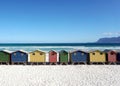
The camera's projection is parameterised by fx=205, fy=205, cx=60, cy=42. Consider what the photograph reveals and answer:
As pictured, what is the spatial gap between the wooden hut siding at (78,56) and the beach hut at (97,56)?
83 cm

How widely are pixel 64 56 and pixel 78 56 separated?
6.23 ft

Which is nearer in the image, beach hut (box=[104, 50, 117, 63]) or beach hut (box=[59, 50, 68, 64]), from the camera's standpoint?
beach hut (box=[59, 50, 68, 64])

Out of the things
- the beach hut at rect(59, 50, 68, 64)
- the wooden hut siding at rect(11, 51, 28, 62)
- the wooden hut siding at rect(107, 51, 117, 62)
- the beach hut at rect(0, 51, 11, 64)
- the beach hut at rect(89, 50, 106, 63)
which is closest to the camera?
the wooden hut siding at rect(11, 51, 28, 62)

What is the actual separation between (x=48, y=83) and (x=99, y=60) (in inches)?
542

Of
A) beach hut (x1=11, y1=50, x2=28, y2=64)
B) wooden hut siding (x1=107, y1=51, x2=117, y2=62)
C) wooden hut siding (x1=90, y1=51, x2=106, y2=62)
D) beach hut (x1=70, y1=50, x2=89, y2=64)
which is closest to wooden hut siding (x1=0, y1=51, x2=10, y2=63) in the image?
beach hut (x1=11, y1=50, x2=28, y2=64)

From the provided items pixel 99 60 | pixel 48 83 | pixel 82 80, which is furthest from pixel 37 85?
pixel 99 60

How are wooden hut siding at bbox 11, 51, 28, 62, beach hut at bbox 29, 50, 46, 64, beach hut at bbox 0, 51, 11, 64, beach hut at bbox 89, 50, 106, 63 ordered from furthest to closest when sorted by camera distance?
beach hut at bbox 89, 50, 106, 63 → beach hut at bbox 29, 50, 46, 64 → beach hut at bbox 0, 51, 11, 64 → wooden hut siding at bbox 11, 51, 28, 62

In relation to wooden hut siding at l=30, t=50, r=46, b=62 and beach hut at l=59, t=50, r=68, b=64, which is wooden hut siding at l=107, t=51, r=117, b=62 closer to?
beach hut at l=59, t=50, r=68, b=64

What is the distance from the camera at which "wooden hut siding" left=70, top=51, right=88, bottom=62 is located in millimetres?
27781

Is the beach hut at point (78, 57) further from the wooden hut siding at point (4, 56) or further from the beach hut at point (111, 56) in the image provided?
the wooden hut siding at point (4, 56)

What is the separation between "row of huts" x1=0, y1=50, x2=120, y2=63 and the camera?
90.1 ft

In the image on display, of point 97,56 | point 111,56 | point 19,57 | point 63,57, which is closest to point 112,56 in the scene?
point 111,56

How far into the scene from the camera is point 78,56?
27.9m

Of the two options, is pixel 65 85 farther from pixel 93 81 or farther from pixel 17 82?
pixel 17 82
